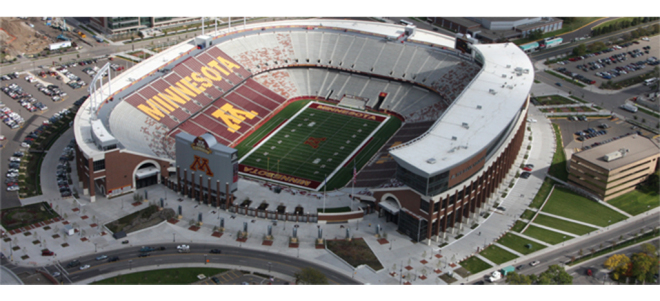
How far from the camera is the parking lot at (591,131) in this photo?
163 metres

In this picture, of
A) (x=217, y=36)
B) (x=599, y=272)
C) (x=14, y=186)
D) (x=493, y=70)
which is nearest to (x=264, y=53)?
(x=217, y=36)

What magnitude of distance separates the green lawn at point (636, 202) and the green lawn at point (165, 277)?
254 feet

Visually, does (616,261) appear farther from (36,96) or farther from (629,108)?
(36,96)

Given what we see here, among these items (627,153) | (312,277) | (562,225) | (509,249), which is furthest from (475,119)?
(312,277)

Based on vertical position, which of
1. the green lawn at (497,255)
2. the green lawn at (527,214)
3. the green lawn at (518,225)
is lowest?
the green lawn at (497,255)

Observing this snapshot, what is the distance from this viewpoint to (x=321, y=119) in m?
170

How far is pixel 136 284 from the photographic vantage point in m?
110

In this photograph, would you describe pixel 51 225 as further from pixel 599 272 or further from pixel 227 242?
pixel 599 272

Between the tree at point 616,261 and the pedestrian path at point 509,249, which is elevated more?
the tree at point 616,261

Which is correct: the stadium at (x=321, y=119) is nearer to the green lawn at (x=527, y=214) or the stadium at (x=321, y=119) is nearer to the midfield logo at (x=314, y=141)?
the midfield logo at (x=314, y=141)

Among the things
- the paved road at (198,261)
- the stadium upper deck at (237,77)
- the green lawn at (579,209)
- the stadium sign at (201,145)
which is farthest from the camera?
the stadium upper deck at (237,77)

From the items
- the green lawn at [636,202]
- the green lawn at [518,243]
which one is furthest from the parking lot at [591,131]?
the green lawn at [518,243]

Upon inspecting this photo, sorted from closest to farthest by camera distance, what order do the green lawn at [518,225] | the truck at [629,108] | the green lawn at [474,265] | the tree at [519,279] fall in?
the tree at [519,279]
the green lawn at [474,265]
the green lawn at [518,225]
the truck at [629,108]

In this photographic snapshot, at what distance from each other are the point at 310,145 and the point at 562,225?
5557cm
